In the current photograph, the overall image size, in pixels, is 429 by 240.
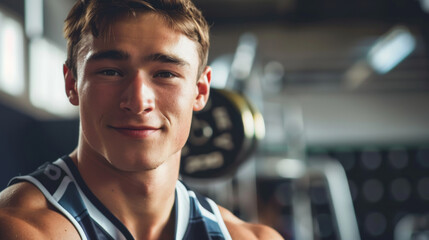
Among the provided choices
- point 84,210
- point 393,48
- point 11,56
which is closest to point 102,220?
point 84,210

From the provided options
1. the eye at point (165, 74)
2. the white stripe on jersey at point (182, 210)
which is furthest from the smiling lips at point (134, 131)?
the white stripe on jersey at point (182, 210)

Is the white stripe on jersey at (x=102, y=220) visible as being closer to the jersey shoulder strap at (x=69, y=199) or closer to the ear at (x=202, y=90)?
the jersey shoulder strap at (x=69, y=199)

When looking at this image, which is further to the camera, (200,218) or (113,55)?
(200,218)

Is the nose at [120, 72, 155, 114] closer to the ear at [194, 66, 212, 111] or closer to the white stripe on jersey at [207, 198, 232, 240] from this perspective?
the ear at [194, 66, 212, 111]

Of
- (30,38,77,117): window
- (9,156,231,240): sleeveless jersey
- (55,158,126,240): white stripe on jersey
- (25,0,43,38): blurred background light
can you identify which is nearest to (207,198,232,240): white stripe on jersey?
(9,156,231,240): sleeveless jersey

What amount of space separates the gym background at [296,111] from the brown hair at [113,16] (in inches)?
33.5

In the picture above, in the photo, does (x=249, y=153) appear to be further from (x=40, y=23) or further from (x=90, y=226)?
(x=40, y=23)

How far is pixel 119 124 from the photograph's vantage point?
2.90 feet

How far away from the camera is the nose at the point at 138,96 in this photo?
87cm

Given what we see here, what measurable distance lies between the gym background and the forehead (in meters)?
0.90

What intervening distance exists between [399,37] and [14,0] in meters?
3.68

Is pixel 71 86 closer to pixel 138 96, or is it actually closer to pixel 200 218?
pixel 138 96

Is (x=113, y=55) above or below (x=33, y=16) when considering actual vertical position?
below

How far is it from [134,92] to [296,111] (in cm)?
546
